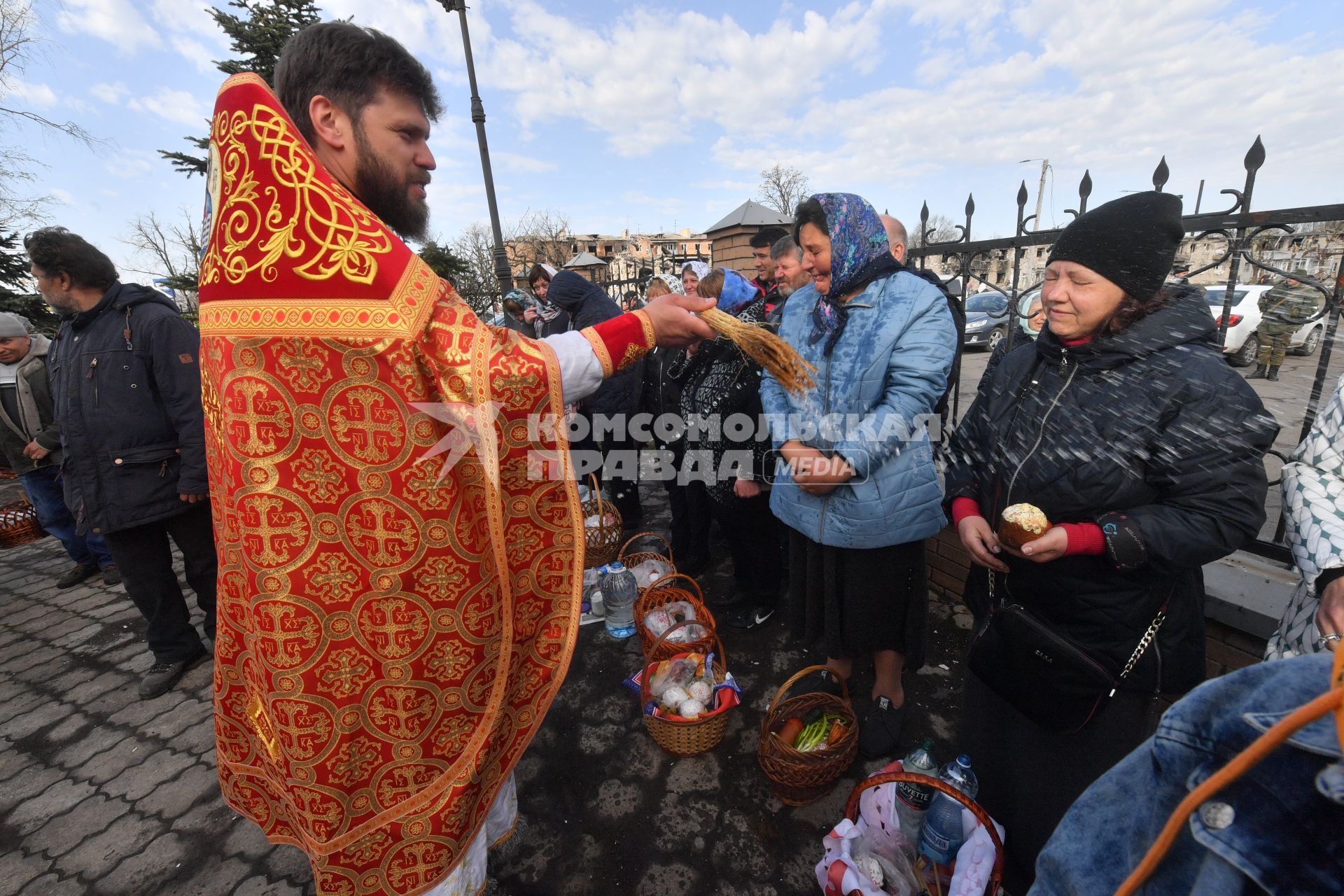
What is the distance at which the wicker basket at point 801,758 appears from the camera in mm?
2105

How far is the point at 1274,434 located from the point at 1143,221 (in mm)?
634

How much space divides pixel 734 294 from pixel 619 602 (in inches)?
87.9

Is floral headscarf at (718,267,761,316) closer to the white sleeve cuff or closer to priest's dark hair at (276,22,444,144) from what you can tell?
the white sleeve cuff

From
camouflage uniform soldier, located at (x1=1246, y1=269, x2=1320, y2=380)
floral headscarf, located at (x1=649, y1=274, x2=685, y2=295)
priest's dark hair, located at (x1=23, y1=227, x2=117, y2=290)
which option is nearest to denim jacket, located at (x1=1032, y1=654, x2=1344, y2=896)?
camouflage uniform soldier, located at (x1=1246, y1=269, x2=1320, y2=380)

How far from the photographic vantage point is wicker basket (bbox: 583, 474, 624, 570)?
383 cm

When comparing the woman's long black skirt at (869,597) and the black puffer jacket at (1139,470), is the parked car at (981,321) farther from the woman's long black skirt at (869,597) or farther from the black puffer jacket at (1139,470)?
the black puffer jacket at (1139,470)

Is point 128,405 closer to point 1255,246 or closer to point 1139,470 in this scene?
point 1139,470

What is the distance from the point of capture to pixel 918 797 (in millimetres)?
1779

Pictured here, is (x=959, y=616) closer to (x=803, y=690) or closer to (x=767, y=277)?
(x=803, y=690)

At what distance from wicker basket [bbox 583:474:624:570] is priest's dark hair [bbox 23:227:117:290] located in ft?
9.69

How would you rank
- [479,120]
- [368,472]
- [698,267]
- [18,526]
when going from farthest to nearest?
[479,120] → [18,526] → [698,267] → [368,472]

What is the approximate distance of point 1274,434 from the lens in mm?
1313

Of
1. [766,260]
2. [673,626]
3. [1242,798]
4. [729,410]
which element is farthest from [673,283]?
[1242,798]

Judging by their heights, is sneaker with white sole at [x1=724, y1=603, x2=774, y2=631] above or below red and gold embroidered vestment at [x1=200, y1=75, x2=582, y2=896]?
below
